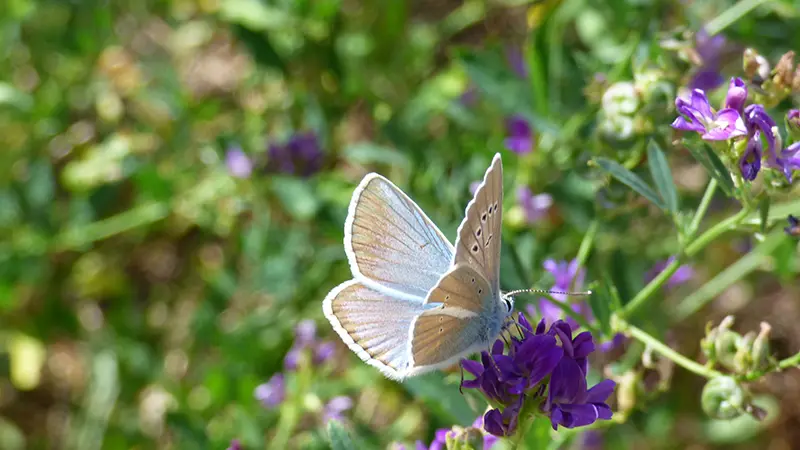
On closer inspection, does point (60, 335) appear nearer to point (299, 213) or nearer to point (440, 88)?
point (299, 213)

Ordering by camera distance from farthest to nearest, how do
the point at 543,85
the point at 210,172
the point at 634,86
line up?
the point at 210,172 < the point at 543,85 < the point at 634,86

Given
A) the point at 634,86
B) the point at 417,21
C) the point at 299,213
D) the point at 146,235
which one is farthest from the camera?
the point at 417,21

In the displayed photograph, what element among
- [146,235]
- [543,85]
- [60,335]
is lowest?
[60,335]

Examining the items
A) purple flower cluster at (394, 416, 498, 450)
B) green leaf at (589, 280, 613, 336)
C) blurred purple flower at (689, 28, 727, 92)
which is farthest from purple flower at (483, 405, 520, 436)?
blurred purple flower at (689, 28, 727, 92)

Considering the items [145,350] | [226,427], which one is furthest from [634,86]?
[145,350]

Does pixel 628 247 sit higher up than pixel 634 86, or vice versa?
pixel 634 86

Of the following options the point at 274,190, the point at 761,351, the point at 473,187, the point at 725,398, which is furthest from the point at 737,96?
the point at 274,190

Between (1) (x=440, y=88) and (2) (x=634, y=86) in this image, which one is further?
(1) (x=440, y=88)
